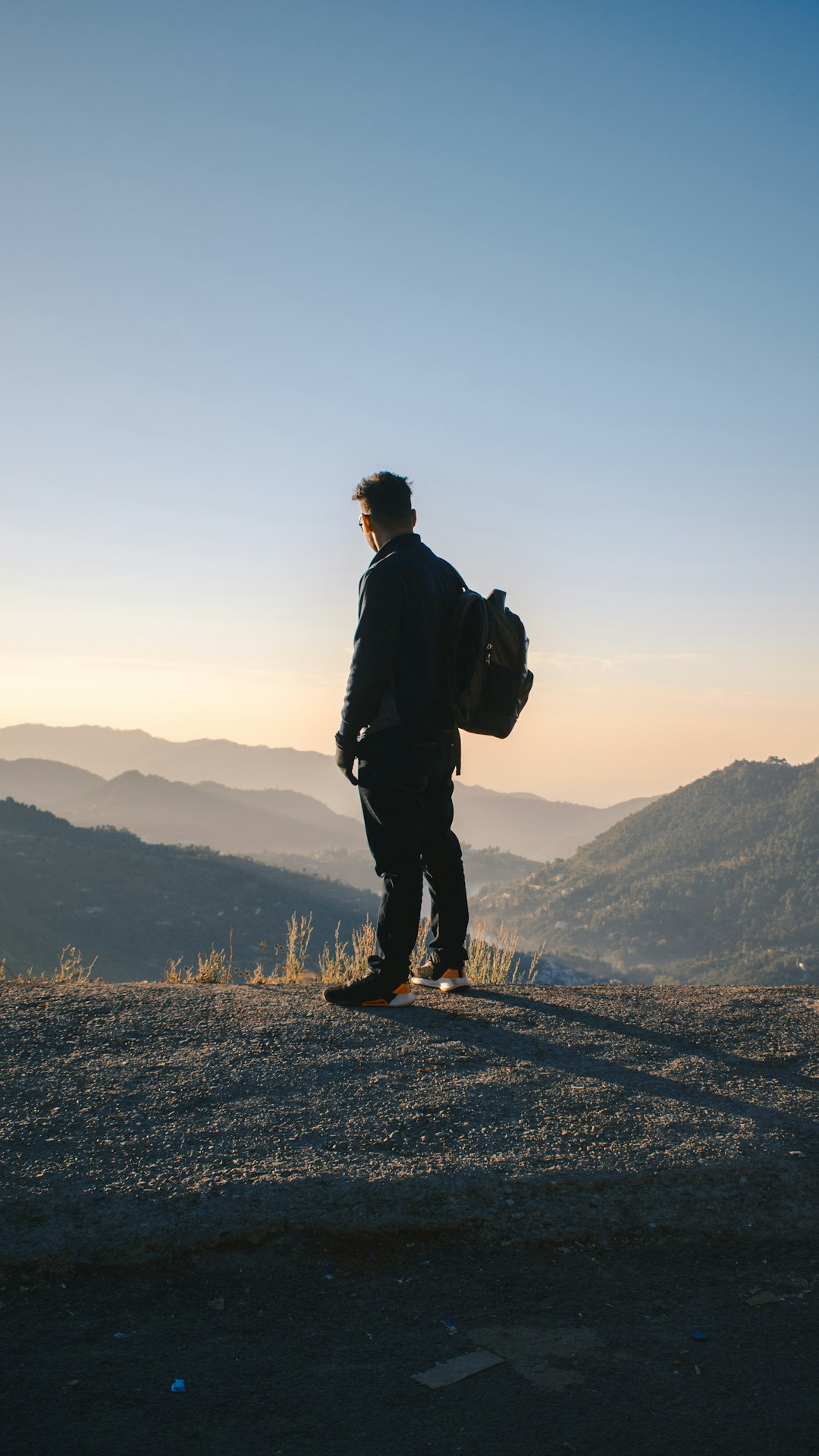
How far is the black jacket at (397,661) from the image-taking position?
435 centimetres

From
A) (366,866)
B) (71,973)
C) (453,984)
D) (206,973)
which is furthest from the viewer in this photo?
(366,866)

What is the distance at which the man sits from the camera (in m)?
4.38

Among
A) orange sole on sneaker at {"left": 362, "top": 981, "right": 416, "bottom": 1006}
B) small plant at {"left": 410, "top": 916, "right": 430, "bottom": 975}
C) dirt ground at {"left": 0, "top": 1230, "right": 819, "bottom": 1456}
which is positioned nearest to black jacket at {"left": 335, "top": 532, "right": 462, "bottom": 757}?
small plant at {"left": 410, "top": 916, "right": 430, "bottom": 975}

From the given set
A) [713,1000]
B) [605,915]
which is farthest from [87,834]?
[713,1000]

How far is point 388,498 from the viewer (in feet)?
15.2

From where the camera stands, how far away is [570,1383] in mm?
2027

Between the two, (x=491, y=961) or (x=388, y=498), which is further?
(x=491, y=961)

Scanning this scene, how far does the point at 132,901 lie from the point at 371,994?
249 feet

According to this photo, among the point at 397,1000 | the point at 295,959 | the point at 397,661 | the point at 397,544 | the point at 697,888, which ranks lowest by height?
the point at 295,959

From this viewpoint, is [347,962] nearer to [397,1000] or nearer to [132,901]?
[397,1000]

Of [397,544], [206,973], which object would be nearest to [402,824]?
[397,544]

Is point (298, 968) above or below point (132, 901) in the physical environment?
above

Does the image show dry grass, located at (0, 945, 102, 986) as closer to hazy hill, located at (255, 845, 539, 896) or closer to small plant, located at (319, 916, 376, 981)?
small plant, located at (319, 916, 376, 981)

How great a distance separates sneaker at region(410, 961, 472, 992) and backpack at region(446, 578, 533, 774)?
4.55ft
